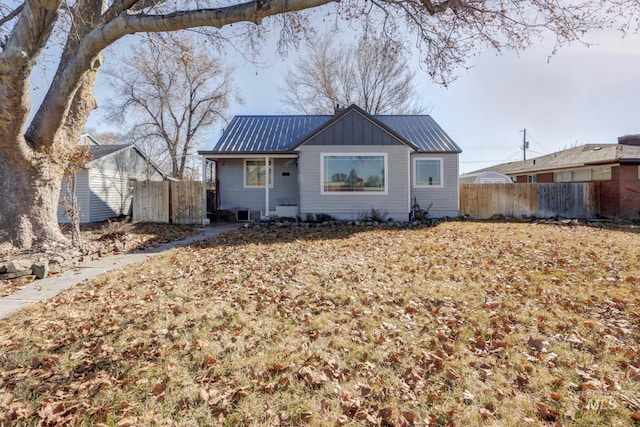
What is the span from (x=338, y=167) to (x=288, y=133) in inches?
171

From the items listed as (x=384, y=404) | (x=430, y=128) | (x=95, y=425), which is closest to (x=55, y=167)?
(x=95, y=425)

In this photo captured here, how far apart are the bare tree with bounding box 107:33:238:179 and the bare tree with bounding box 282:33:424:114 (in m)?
6.37

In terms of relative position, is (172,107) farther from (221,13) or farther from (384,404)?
(384,404)

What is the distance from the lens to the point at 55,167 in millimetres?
7152

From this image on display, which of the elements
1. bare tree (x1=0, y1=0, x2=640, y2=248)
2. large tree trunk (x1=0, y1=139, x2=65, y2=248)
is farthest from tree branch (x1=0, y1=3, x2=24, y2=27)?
large tree trunk (x1=0, y1=139, x2=65, y2=248)

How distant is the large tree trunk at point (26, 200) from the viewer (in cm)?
661

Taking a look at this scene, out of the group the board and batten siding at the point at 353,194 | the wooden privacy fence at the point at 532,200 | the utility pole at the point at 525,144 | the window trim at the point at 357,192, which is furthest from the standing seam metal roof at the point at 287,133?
the utility pole at the point at 525,144

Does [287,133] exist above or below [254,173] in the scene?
above

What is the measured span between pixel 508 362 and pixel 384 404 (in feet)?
4.44

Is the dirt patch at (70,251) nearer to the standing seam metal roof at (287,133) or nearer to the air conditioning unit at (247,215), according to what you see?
the air conditioning unit at (247,215)

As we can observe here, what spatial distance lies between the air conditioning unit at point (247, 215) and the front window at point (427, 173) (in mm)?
7587

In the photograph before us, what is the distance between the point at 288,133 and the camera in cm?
1513

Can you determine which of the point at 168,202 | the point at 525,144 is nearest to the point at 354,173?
the point at 168,202

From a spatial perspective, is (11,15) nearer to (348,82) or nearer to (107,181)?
(107,181)
